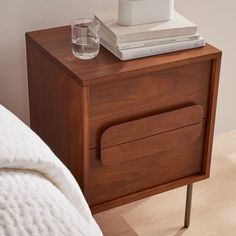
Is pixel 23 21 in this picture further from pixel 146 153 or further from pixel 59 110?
pixel 146 153

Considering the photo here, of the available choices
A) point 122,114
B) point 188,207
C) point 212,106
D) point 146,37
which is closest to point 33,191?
point 122,114

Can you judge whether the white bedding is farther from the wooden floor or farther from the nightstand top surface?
the wooden floor

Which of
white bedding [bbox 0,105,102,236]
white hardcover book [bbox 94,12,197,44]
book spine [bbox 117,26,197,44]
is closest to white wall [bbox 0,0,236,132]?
white hardcover book [bbox 94,12,197,44]

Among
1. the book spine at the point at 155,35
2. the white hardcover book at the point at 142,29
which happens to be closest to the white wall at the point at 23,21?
the white hardcover book at the point at 142,29

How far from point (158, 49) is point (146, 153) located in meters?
0.28

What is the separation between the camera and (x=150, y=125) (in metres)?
1.53

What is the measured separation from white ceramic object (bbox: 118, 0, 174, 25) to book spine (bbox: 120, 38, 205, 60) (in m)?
0.09

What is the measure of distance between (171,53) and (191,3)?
1.78 ft

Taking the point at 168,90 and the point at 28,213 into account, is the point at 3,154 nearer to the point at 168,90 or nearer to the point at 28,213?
the point at 28,213

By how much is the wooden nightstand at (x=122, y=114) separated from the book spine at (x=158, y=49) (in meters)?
0.01

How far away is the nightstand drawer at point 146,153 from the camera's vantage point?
150cm

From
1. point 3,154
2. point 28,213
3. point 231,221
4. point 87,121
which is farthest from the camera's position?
point 231,221

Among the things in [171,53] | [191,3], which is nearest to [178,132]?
[171,53]

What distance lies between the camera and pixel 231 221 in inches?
74.4
